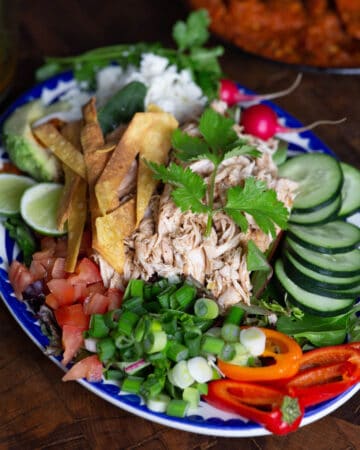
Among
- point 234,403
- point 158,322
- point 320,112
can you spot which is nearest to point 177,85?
point 320,112

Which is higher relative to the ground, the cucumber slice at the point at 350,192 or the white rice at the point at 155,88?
the white rice at the point at 155,88

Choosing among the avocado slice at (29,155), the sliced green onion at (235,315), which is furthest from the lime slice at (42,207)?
the sliced green onion at (235,315)

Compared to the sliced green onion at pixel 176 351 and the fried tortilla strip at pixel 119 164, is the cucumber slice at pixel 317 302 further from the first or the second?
the fried tortilla strip at pixel 119 164

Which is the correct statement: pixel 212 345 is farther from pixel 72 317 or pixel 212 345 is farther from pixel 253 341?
pixel 72 317

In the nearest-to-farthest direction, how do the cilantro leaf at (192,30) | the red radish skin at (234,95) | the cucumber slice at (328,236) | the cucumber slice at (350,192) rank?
1. the cucumber slice at (328,236)
2. the cucumber slice at (350,192)
3. the red radish skin at (234,95)
4. the cilantro leaf at (192,30)

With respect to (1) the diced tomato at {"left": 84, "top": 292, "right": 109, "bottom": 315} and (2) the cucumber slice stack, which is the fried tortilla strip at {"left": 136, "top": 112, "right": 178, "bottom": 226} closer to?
(1) the diced tomato at {"left": 84, "top": 292, "right": 109, "bottom": 315}

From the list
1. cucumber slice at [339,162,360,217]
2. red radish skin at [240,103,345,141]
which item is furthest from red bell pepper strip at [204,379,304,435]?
red radish skin at [240,103,345,141]
